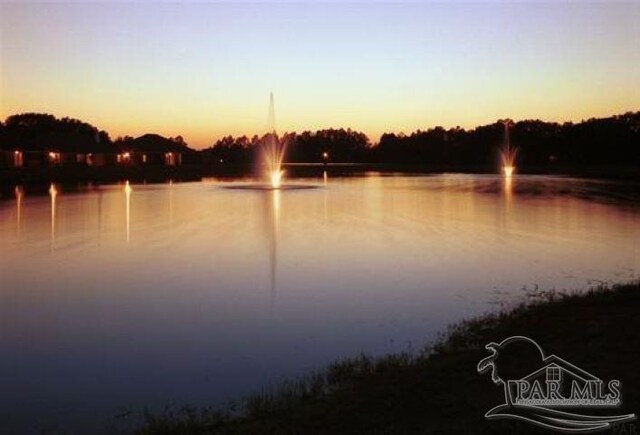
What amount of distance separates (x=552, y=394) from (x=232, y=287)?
34.2ft

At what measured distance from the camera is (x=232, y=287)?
16.2 metres

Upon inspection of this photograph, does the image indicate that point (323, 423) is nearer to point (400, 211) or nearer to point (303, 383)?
point (303, 383)

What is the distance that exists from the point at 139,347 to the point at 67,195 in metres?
38.1

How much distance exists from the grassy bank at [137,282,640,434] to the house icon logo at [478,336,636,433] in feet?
0.53

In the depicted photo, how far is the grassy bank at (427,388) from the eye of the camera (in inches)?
264

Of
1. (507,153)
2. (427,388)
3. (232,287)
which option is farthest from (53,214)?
(507,153)

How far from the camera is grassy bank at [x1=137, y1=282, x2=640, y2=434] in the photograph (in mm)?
6707

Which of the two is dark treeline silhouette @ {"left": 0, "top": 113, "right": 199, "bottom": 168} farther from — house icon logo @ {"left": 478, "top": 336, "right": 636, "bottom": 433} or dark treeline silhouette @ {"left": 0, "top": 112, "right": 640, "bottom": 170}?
house icon logo @ {"left": 478, "top": 336, "right": 636, "bottom": 433}

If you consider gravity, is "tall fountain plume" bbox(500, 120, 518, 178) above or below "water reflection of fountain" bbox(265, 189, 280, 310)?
above

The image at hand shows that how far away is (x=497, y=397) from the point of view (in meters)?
7.21

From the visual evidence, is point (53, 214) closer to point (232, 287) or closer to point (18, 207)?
point (18, 207)

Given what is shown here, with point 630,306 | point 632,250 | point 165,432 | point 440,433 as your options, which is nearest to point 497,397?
point 440,433

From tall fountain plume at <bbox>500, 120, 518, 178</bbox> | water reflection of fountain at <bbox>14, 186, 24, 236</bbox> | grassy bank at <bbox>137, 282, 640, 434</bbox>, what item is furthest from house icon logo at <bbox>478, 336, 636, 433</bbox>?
tall fountain plume at <bbox>500, 120, 518, 178</bbox>

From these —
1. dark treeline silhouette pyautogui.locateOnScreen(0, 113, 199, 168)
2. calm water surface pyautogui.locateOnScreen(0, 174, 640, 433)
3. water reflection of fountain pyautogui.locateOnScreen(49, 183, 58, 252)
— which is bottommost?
calm water surface pyautogui.locateOnScreen(0, 174, 640, 433)
